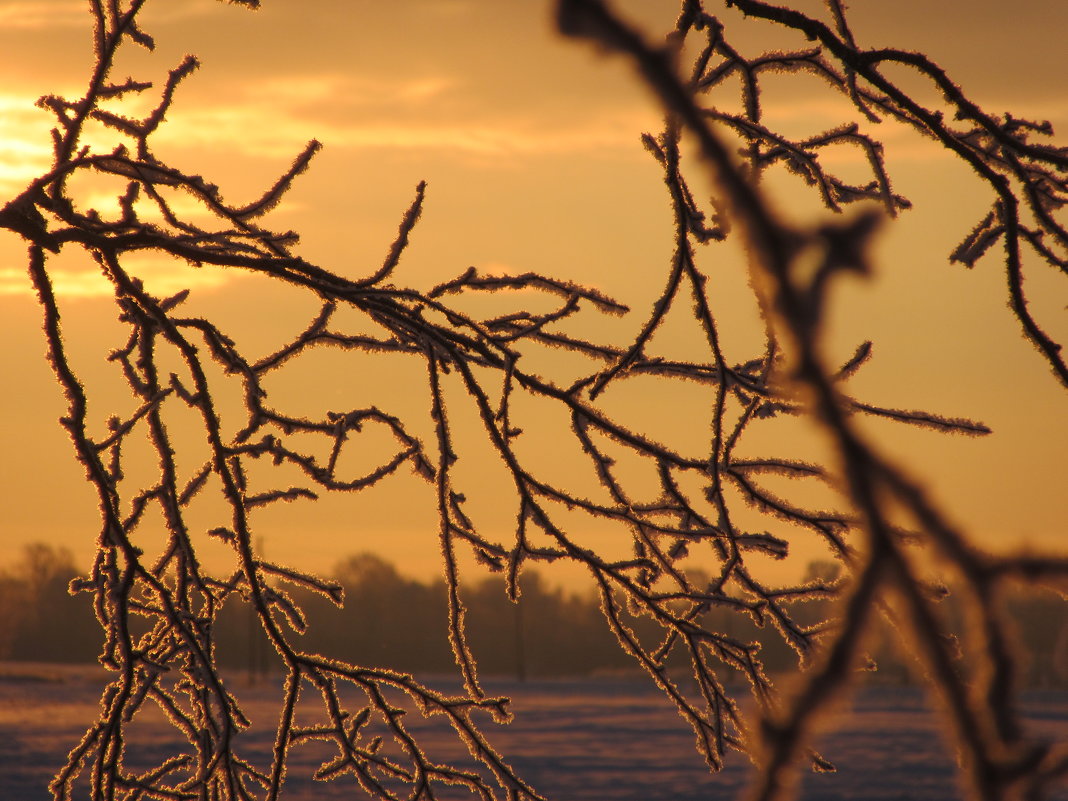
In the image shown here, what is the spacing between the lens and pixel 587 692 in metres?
50.8

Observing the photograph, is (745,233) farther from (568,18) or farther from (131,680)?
(131,680)

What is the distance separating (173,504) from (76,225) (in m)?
0.73

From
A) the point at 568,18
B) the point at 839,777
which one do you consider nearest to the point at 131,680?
the point at 568,18

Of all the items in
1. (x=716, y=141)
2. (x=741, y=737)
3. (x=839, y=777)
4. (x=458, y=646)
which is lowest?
(x=839, y=777)

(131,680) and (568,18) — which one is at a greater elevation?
(568,18)

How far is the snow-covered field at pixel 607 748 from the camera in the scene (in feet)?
77.2

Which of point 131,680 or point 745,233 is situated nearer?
point 745,233

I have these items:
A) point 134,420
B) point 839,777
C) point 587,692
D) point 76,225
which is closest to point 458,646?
point 134,420

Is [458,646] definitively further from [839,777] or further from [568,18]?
[839,777]

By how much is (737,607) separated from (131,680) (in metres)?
1.48

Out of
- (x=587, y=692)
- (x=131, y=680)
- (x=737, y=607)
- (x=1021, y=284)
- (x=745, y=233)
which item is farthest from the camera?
(x=587, y=692)

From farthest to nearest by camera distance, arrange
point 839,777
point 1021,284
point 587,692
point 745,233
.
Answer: point 587,692 < point 839,777 < point 1021,284 < point 745,233

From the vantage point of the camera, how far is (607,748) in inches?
1163

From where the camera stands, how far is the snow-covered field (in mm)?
23516
